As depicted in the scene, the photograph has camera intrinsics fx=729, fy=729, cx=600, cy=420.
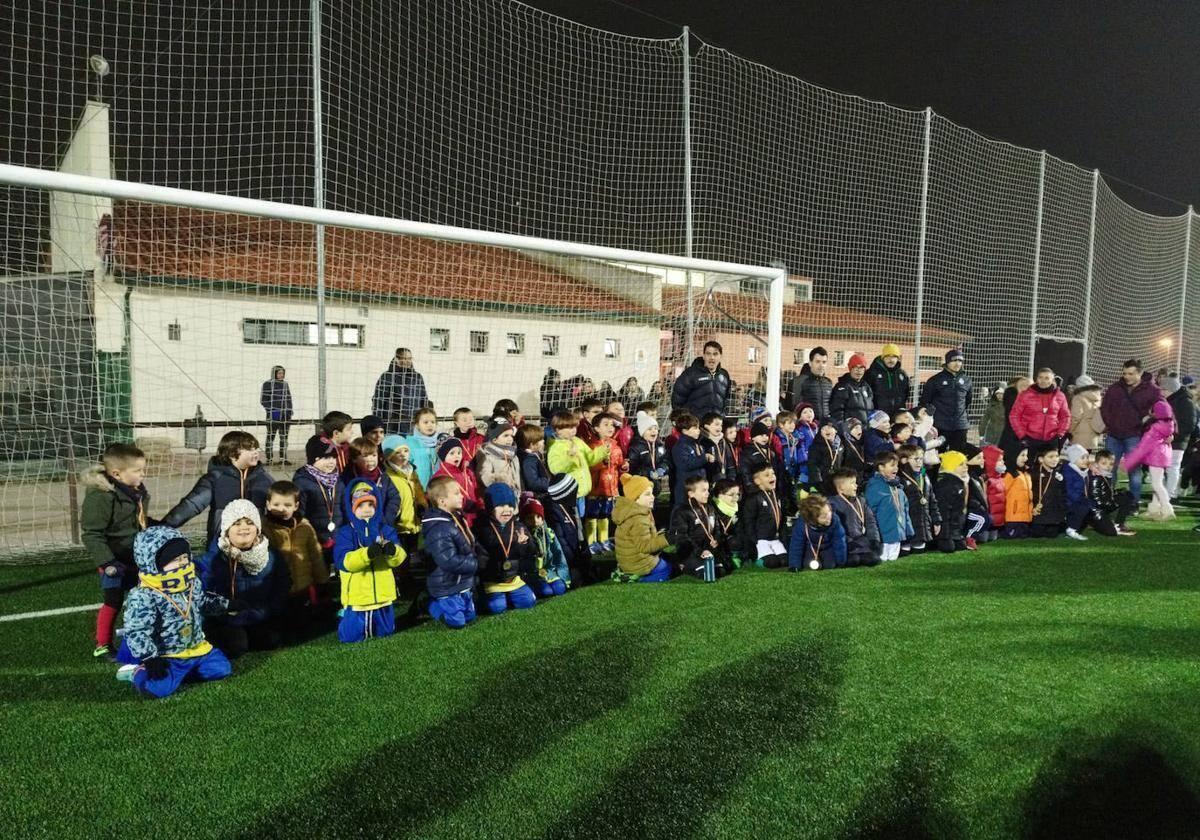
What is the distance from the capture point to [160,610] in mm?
3430

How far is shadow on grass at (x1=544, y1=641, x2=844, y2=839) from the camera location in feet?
7.82

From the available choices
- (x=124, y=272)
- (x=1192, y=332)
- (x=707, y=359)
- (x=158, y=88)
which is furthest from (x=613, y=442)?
(x=1192, y=332)

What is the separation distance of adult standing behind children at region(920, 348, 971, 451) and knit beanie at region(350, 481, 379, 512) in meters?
6.79

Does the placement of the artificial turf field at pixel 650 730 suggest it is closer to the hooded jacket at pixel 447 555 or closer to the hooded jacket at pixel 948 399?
the hooded jacket at pixel 447 555

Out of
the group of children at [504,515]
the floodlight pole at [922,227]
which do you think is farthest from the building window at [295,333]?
the floodlight pole at [922,227]

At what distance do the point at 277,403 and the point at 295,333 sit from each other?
1471 mm

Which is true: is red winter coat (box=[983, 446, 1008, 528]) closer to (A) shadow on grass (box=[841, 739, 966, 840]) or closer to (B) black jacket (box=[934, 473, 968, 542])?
(B) black jacket (box=[934, 473, 968, 542])

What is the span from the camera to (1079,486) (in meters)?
7.35

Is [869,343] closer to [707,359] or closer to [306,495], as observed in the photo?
[707,359]

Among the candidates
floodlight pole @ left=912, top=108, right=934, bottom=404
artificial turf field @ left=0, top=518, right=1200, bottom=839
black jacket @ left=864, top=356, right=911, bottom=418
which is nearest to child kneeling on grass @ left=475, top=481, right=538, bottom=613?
artificial turf field @ left=0, top=518, right=1200, bottom=839

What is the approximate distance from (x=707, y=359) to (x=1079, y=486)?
3.94 metres

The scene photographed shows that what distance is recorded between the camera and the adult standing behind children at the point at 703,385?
7.74 meters

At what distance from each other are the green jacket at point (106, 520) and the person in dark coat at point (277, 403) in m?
3.57

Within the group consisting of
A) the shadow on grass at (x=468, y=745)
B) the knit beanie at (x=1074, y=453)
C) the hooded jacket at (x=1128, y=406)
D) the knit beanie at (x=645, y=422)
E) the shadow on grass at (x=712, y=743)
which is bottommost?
the shadow on grass at (x=468, y=745)
